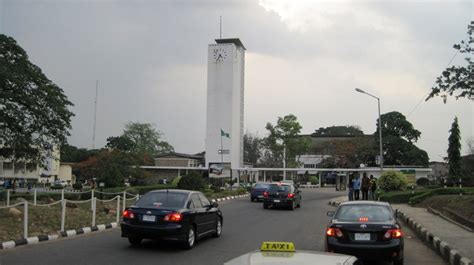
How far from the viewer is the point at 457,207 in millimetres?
20562

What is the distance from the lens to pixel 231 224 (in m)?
18.8

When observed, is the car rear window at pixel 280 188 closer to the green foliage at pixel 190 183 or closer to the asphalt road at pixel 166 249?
the green foliage at pixel 190 183

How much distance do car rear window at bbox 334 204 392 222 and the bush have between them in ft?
87.6

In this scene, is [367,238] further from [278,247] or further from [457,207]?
[457,207]

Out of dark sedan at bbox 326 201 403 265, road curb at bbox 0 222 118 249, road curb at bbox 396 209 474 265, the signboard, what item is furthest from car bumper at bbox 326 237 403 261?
the signboard

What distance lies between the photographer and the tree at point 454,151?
5121 cm

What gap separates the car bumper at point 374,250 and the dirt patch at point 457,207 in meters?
8.05

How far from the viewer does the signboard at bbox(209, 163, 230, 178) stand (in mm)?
58844

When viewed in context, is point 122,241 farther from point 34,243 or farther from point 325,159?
point 325,159

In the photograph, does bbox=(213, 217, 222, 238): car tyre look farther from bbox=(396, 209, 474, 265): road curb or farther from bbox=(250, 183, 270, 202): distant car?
bbox=(250, 183, 270, 202): distant car

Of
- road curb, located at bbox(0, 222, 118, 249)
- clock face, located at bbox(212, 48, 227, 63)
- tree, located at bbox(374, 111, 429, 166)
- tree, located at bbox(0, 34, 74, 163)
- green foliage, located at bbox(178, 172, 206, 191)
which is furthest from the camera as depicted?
clock face, located at bbox(212, 48, 227, 63)

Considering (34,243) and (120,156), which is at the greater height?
(120,156)

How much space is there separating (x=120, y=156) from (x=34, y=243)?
Answer: 2122 centimetres

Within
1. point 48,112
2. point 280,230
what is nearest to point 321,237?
point 280,230
